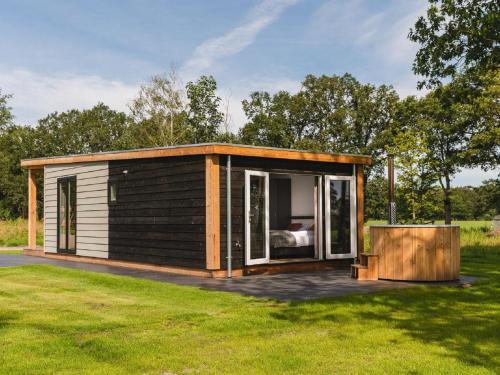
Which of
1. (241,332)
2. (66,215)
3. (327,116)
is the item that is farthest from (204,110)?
(241,332)

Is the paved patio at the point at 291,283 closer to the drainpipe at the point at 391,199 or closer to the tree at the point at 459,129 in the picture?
the drainpipe at the point at 391,199

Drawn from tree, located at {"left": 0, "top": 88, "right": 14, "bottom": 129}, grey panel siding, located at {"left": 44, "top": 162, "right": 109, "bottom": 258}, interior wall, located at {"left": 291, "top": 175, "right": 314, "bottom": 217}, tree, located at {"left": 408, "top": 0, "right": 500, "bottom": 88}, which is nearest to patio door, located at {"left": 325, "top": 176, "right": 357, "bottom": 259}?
interior wall, located at {"left": 291, "top": 175, "right": 314, "bottom": 217}

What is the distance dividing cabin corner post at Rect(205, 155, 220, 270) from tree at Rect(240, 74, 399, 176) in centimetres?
2671

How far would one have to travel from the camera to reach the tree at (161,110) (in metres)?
30.6

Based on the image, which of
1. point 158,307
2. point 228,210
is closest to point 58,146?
point 228,210

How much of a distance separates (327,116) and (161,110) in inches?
501

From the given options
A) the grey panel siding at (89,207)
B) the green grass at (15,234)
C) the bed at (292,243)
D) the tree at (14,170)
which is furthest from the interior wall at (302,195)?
the tree at (14,170)

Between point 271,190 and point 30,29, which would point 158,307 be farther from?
point 30,29

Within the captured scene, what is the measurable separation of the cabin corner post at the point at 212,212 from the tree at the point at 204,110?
23.0 metres

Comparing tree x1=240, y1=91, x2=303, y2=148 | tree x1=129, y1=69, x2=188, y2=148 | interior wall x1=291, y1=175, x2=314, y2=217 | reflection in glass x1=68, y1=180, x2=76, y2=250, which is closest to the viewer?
interior wall x1=291, y1=175, x2=314, y2=217

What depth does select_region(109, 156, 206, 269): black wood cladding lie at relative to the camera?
1022cm

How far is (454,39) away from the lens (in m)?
12.3

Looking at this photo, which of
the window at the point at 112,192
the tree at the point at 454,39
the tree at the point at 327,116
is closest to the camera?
the tree at the point at 454,39

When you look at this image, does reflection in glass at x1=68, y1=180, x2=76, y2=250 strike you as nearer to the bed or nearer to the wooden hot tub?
the bed
